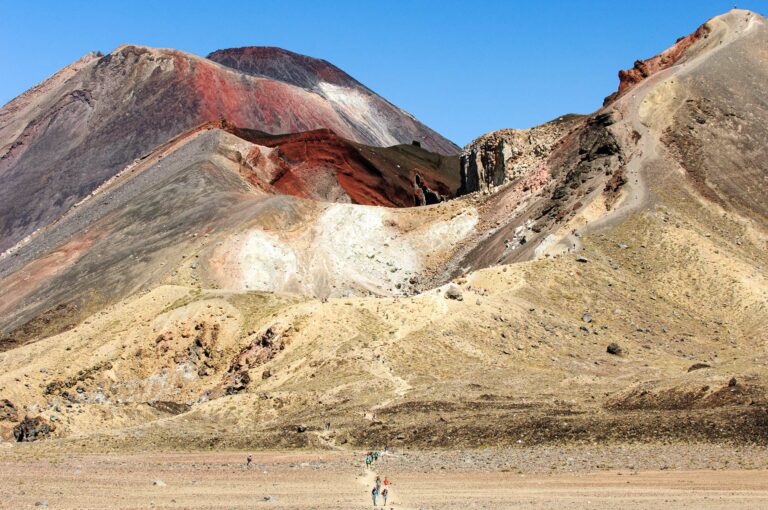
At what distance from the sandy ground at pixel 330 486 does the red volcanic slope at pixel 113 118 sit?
106162 millimetres

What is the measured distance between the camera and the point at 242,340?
5716cm

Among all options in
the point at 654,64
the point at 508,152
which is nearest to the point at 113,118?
the point at 508,152

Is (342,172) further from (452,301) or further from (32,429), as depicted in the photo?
(32,429)

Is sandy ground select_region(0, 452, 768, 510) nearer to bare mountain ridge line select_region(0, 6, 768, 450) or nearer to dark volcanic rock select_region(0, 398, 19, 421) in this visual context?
bare mountain ridge line select_region(0, 6, 768, 450)

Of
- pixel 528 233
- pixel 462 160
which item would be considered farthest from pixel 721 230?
pixel 462 160

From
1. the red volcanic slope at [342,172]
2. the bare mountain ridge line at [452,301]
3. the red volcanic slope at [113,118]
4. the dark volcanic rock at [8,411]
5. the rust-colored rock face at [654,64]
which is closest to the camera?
the bare mountain ridge line at [452,301]

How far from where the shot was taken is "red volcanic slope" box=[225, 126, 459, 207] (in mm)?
110062

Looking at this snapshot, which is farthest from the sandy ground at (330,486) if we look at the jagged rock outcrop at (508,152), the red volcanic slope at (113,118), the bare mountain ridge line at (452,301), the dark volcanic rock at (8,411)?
the red volcanic slope at (113,118)

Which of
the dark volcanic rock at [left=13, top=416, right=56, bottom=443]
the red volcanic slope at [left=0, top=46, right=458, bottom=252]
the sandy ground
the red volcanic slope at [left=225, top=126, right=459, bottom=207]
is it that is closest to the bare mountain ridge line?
the dark volcanic rock at [left=13, top=416, right=56, bottom=443]

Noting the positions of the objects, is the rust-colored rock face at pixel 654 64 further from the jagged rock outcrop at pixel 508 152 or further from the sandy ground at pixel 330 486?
the sandy ground at pixel 330 486

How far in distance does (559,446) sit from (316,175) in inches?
2951

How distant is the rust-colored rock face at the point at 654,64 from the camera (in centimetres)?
9475

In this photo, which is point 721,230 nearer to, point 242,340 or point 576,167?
point 576,167

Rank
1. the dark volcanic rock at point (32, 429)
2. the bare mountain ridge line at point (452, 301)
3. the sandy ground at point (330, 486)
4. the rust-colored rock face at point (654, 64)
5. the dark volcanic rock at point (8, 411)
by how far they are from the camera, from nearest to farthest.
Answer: the sandy ground at point (330, 486) → the bare mountain ridge line at point (452, 301) → the dark volcanic rock at point (32, 429) → the dark volcanic rock at point (8, 411) → the rust-colored rock face at point (654, 64)
